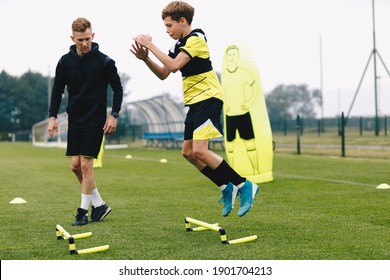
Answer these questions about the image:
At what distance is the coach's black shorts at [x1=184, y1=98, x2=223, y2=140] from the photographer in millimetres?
6332

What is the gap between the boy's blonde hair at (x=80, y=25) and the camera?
695 cm

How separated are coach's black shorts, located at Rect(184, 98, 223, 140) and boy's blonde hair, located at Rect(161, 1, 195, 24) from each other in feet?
2.77

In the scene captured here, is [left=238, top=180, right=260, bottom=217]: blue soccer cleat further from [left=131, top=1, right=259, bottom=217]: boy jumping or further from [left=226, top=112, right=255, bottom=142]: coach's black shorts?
[left=226, top=112, right=255, bottom=142]: coach's black shorts

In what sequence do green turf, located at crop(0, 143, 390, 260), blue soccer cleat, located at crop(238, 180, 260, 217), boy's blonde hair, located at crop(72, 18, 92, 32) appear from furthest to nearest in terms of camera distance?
boy's blonde hair, located at crop(72, 18, 92, 32)
blue soccer cleat, located at crop(238, 180, 260, 217)
green turf, located at crop(0, 143, 390, 260)

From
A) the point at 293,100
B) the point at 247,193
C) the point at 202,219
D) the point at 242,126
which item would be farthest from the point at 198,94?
the point at 293,100

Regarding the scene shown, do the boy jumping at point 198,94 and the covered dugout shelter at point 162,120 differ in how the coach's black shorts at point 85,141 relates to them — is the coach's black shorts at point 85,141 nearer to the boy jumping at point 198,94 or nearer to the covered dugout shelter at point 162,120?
the boy jumping at point 198,94

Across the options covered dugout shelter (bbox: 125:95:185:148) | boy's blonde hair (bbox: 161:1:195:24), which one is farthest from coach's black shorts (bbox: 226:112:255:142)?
covered dugout shelter (bbox: 125:95:185:148)

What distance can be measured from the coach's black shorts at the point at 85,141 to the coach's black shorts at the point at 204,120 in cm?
124

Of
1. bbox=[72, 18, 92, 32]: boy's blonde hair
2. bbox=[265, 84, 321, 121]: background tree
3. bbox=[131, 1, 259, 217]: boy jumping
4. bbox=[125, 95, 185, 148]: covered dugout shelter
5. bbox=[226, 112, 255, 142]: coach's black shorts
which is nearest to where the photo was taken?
bbox=[131, 1, 259, 217]: boy jumping

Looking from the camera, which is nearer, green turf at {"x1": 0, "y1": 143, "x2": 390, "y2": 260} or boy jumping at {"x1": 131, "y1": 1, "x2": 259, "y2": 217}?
green turf at {"x1": 0, "y1": 143, "x2": 390, "y2": 260}

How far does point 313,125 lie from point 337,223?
55403 mm

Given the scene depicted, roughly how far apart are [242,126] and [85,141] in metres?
5.56

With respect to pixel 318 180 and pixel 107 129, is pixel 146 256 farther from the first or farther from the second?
pixel 318 180

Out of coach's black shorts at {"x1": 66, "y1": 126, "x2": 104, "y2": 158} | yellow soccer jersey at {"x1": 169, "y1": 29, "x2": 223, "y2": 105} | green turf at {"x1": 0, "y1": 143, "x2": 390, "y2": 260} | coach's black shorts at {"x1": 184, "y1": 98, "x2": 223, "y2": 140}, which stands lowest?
green turf at {"x1": 0, "y1": 143, "x2": 390, "y2": 260}
